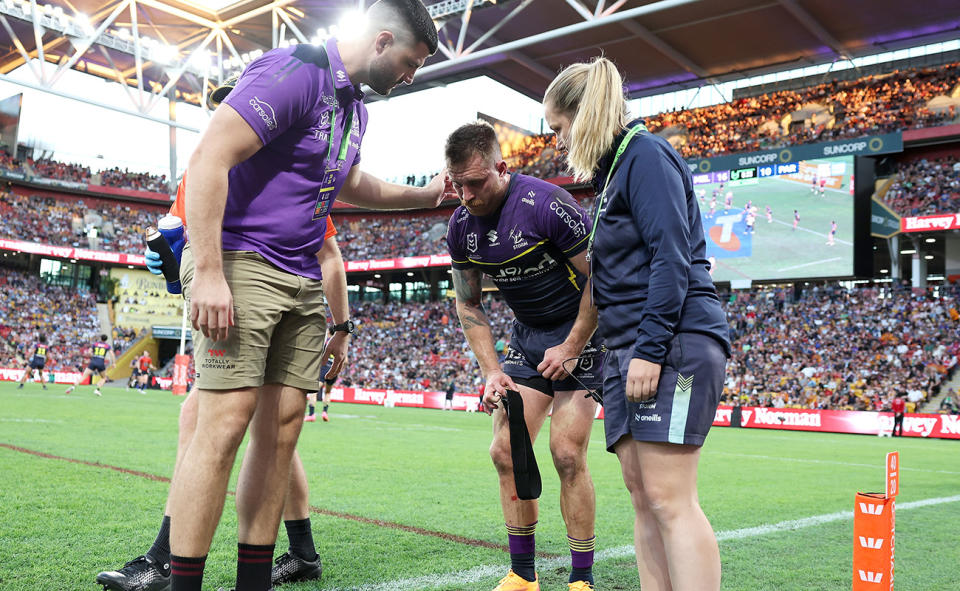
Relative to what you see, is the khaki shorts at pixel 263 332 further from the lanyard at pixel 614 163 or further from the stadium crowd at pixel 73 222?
the stadium crowd at pixel 73 222

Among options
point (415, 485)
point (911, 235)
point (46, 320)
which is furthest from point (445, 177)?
point (46, 320)

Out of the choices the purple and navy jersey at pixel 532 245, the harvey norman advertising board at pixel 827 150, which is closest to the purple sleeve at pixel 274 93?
the purple and navy jersey at pixel 532 245

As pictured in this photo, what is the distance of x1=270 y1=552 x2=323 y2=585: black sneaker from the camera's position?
3.21 meters

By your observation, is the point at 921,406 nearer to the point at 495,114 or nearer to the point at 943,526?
the point at 943,526

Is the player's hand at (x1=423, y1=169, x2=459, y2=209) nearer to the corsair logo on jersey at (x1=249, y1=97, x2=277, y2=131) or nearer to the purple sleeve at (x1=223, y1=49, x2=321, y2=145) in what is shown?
the purple sleeve at (x1=223, y1=49, x2=321, y2=145)

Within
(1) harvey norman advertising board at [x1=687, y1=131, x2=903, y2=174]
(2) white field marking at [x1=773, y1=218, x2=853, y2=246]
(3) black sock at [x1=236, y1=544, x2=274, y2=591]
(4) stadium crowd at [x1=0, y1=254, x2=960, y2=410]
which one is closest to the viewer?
(3) black sock at [x1=236, y1=544, x2=274, y2=591]

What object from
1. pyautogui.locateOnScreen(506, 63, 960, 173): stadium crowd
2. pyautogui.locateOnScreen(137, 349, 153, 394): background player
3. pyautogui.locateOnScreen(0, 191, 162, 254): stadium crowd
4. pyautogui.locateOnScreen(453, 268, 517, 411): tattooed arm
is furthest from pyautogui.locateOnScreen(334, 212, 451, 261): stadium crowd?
pyautogui.locateOnScreen(453, 268, 517, 411): tattooed arm

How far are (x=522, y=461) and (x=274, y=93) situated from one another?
1707 mm

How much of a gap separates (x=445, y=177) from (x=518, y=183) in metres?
0.39

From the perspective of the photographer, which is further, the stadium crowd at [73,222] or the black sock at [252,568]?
the stadium crowd at [73,222]

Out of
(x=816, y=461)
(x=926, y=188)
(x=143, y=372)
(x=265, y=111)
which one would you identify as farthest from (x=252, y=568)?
(x=143, y=372)

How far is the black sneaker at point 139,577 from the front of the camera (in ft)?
9.16

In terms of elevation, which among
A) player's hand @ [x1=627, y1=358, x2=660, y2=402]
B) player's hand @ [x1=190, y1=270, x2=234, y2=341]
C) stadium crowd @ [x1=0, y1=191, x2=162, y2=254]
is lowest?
player's hand @ [x1=627, y1=358, x2=660, y2=402]

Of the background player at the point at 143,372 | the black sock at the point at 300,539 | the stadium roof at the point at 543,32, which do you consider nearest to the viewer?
the black sock at the point at 300,539
